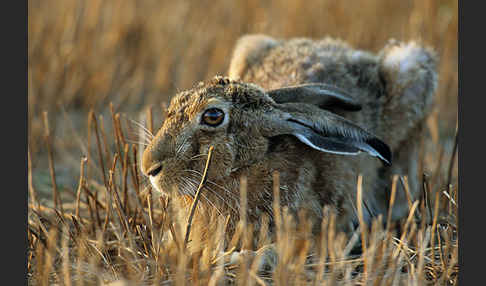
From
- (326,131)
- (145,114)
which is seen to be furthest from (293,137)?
(145,114)

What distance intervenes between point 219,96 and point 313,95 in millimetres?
818

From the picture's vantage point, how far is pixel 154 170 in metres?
3.77

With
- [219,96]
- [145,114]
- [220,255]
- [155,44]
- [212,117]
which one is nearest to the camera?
[220,255]

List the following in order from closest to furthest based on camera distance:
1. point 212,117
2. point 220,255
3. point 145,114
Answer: point 220,255, point 212,117, point 145,114

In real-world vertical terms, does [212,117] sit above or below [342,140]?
above

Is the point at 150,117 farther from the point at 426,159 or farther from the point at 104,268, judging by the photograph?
the point at 426,159

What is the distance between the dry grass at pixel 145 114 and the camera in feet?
12.5

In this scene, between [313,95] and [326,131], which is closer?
[326,131]

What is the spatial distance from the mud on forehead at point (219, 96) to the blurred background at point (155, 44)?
2.54 metres

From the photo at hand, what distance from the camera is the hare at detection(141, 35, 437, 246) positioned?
3916 millimetres

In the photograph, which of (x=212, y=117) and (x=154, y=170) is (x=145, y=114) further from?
(x=154, y=170)

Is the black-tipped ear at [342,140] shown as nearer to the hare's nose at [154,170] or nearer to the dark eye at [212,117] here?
the dark eye at [212,117]

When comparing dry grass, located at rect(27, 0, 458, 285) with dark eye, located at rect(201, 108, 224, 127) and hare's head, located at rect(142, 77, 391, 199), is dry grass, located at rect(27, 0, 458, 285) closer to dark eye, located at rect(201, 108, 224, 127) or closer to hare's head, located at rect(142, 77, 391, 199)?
hare's head, located at rect(142, 77, 391, 199)

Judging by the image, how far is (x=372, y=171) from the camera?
5172 millimetres
